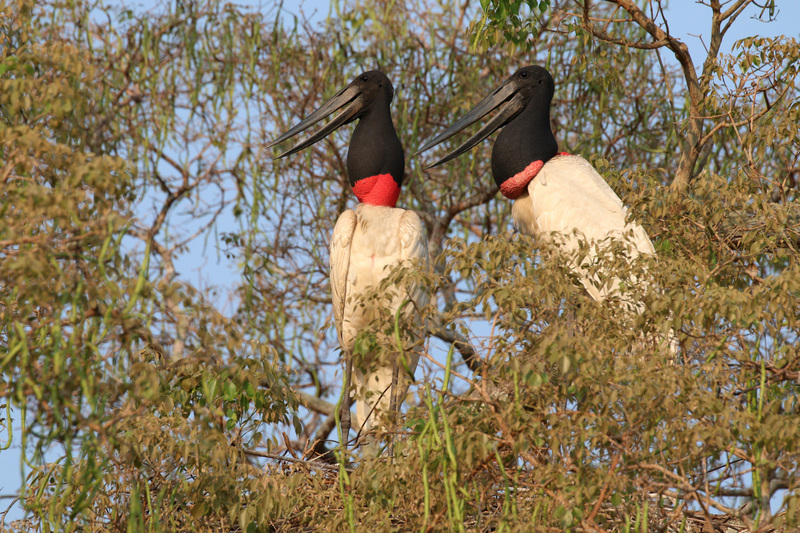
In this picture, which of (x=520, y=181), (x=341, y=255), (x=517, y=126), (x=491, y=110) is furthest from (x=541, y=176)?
(x=341, y=255)

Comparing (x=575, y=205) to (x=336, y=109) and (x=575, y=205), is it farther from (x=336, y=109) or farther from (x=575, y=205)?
(x=336, y=109)

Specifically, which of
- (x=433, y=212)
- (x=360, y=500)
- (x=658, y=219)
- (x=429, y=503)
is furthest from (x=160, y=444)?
(x=433, y=212)

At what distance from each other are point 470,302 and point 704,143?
2.05 metres

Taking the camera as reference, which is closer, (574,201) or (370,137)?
(574,201)

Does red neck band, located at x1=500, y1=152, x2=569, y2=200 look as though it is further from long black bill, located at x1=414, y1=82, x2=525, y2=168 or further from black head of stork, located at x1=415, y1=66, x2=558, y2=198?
long black bill, located at x1=414, y1=82, x2=525, y2=168

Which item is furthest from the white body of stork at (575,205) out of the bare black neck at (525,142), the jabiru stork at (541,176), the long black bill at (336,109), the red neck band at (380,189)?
the long black bill at (336,109)

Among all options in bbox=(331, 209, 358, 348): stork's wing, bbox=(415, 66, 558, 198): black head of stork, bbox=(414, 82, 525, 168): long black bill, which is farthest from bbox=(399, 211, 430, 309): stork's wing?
bbox=(414, 82, 525, 168): long black bill

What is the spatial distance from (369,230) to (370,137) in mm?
684

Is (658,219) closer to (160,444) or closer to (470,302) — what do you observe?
(470,302)

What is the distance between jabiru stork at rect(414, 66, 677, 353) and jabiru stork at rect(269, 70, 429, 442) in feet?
0.91

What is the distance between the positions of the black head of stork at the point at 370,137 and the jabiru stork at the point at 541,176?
0.70ft

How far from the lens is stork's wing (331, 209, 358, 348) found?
4.23 m

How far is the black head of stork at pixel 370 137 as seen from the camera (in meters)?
4.60

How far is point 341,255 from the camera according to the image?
13.9ft
